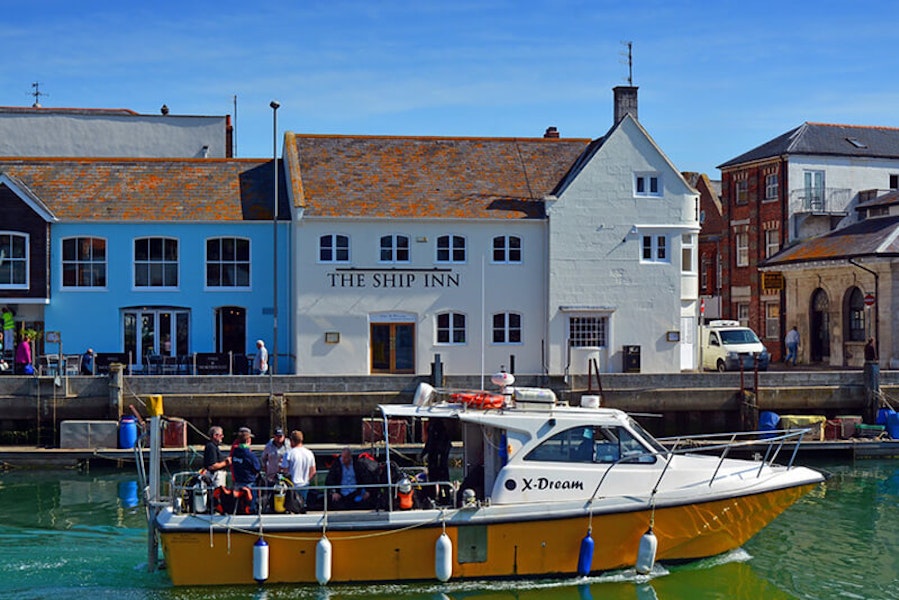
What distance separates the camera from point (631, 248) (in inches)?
1309

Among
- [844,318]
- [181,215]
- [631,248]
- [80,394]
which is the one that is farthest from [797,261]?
[80,394]

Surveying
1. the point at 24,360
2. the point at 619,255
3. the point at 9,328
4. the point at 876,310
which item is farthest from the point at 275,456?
the point at 876,310

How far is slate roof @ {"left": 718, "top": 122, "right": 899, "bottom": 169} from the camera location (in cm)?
4528

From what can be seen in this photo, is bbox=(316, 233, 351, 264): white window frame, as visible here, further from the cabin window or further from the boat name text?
the boat name text

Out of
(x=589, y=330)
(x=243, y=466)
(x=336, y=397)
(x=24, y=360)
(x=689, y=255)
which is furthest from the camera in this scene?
(x=689, y=255)

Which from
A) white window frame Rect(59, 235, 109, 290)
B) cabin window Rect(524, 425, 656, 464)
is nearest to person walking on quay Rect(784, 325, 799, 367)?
white window frame Rect(59, 235, 109, 290)

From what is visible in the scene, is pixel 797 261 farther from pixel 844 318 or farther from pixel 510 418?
pixel 510 418

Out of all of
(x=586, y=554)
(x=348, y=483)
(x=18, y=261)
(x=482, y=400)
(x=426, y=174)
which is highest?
(x=426, y=174)

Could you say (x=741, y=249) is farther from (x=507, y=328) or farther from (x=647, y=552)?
(x=647, y=552)

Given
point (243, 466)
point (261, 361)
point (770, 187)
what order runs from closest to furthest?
point (243, 466), point (261, 361), point (770, 187)

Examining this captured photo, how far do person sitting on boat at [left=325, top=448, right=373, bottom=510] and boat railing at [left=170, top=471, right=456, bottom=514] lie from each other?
0.03 meters

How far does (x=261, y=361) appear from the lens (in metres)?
30.7

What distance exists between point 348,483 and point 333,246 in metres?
17.2

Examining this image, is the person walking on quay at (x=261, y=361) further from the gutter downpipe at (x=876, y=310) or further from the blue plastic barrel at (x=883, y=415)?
the gutter downpipe at (x=876, y=310)
